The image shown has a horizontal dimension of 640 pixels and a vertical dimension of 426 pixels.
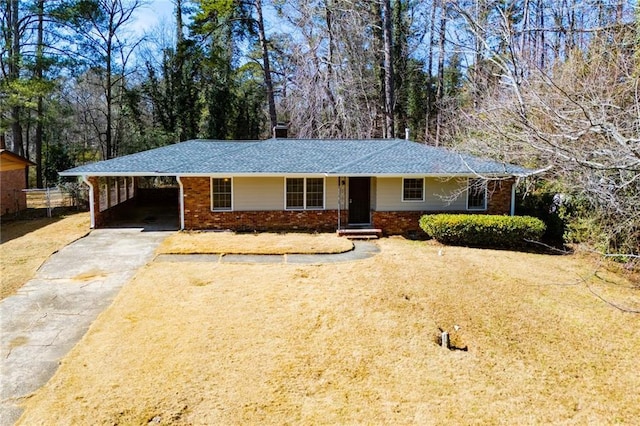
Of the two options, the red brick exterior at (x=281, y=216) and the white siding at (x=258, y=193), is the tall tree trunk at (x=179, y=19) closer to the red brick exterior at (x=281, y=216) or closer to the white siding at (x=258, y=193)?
the red brick exterior at (x=281, y=216)

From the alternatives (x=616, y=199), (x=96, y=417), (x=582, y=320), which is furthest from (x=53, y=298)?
(x=616, y=199)

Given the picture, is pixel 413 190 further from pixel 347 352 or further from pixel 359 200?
pixel 347 352

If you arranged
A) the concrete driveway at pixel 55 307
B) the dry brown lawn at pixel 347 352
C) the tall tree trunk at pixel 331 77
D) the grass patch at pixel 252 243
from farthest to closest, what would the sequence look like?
the tall tree trunk at pixel 331 77
the grass patch at pixel 252 243
the concrete driveway at pixel 55 307
the dry brown lawn at pixel 347 352

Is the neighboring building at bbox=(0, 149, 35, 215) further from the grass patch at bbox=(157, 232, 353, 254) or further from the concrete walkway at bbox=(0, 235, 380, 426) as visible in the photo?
the grass patch at bbox=(157, 232, 353, 254)

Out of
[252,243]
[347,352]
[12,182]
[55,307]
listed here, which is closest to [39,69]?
[12,182]

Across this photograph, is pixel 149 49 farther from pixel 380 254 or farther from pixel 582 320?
pixel 582 320

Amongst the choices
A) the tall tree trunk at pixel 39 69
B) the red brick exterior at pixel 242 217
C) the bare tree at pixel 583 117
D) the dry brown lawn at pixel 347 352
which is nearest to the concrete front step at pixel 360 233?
the red brick exterior at pixel 242 217

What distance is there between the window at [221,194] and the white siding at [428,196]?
17.1 feet

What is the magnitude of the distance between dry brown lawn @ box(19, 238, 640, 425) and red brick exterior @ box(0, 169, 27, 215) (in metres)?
11.7

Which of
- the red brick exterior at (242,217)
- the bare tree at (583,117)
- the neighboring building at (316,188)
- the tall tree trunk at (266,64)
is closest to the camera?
the bare tree at (583,117)

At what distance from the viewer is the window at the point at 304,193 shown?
50.8 feet

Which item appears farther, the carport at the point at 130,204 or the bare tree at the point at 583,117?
the carport at the point at 130,204

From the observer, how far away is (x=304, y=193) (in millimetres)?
15547

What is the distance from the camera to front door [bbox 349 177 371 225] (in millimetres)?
15977
